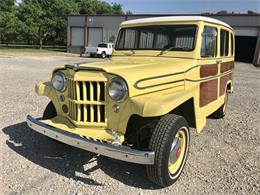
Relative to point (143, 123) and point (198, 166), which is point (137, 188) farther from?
point (198, 166)

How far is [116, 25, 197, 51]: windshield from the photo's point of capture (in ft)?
15.7

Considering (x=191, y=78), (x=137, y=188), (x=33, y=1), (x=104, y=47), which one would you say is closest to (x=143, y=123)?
(x=137, y=188)

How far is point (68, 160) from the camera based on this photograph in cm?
444

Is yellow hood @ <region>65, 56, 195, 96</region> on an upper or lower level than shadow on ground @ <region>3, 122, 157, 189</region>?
upper

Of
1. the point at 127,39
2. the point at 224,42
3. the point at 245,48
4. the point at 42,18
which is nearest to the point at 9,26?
the point at 42,18

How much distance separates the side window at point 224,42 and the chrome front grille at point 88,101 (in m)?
2.99

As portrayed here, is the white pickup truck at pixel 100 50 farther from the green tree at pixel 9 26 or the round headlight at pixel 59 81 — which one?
the round headlight at pixel 59 81

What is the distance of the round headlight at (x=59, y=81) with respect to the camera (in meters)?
4.05

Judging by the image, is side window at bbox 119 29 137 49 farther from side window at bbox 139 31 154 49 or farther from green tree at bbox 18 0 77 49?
green tree at bbox 18 0 77 49

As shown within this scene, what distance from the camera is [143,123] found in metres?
3.98

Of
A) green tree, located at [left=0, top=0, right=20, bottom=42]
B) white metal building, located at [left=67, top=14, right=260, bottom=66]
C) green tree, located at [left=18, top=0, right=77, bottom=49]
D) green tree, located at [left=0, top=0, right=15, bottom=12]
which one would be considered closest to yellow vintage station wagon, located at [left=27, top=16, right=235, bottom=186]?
white metal building, located at [left=67, top=14, right=260, bottom=66]

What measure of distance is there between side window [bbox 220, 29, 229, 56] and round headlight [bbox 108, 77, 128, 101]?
2.91m

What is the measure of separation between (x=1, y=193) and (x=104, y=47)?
27880 millimetres

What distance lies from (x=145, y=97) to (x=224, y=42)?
3024mm
